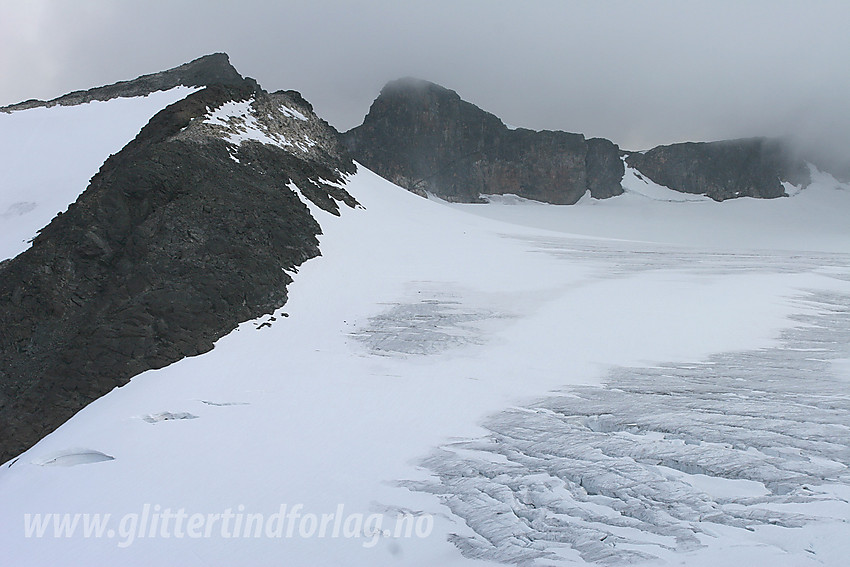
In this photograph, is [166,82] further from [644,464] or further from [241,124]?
[644,464]

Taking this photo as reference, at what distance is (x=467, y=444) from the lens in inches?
264

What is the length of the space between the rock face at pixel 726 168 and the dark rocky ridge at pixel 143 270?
95923 mm

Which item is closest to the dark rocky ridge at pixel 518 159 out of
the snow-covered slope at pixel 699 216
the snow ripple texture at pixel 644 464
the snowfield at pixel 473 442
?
the snow-covered slope at pixel 699 216

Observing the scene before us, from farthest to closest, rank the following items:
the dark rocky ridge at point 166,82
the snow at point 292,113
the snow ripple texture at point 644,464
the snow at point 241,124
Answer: the dark rocky ridge at point 166,82
the snow at point 292,113
the snow at point 241,124
the snow ripple texture at point 644,464

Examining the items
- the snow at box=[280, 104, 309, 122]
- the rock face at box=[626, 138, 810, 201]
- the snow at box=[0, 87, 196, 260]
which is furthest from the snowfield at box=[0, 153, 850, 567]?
the rock face at box=[626, 138, 810, 201]

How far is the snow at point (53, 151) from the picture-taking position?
1783 cm

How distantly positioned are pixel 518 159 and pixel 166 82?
75.9 metres

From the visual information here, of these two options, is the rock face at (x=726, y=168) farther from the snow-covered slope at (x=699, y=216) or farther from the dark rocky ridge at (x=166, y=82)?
the dark rocky ridge at (x=166, y=82)

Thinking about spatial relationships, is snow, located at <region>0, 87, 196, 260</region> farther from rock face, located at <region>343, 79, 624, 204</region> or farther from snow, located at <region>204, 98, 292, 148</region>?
rock face, located at <region>343, 79, 624, 204</region>

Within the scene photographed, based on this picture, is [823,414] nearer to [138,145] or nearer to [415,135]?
[138,145]

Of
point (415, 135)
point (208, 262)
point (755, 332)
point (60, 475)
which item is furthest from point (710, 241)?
point (60, 475)

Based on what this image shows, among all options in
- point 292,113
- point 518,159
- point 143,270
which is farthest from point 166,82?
point 518,159

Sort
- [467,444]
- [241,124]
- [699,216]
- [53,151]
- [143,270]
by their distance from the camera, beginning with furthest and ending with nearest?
[699,216] → [241,124] → [53,151] → [143,270] → [467,444]

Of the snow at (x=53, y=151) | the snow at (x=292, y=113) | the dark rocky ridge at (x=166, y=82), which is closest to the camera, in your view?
the snow at (x=53, y=151)
